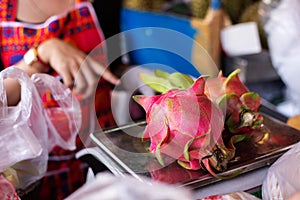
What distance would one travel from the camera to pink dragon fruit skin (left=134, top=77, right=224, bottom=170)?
2.00ft

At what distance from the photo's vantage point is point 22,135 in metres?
0.69

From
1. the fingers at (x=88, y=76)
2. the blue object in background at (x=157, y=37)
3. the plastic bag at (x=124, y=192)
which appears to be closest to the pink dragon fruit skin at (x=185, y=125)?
the plastic bag at (x=124, y=192)

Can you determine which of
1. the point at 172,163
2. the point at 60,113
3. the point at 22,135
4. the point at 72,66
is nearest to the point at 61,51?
the point at 72,66

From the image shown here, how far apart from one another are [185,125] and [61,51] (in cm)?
42

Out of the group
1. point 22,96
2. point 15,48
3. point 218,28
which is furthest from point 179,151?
point 218,28

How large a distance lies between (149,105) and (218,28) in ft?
2.95

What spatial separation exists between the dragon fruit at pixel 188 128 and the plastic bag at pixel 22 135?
20cm

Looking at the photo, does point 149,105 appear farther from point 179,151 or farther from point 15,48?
point 15,48

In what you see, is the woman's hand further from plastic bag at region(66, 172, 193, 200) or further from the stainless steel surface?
plastic bag at region(66, 172, 193, 200)

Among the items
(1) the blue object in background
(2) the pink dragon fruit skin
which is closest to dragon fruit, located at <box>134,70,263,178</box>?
(2) the pink dragon fruit skin

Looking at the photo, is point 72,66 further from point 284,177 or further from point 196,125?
point 284,177

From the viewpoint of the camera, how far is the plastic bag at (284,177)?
59cm

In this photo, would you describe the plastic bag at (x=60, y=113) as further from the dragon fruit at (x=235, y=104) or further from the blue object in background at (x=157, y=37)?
the blue object in background at (x=157, y=37)

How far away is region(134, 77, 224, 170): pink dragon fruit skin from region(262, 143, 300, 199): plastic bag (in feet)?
0.28
